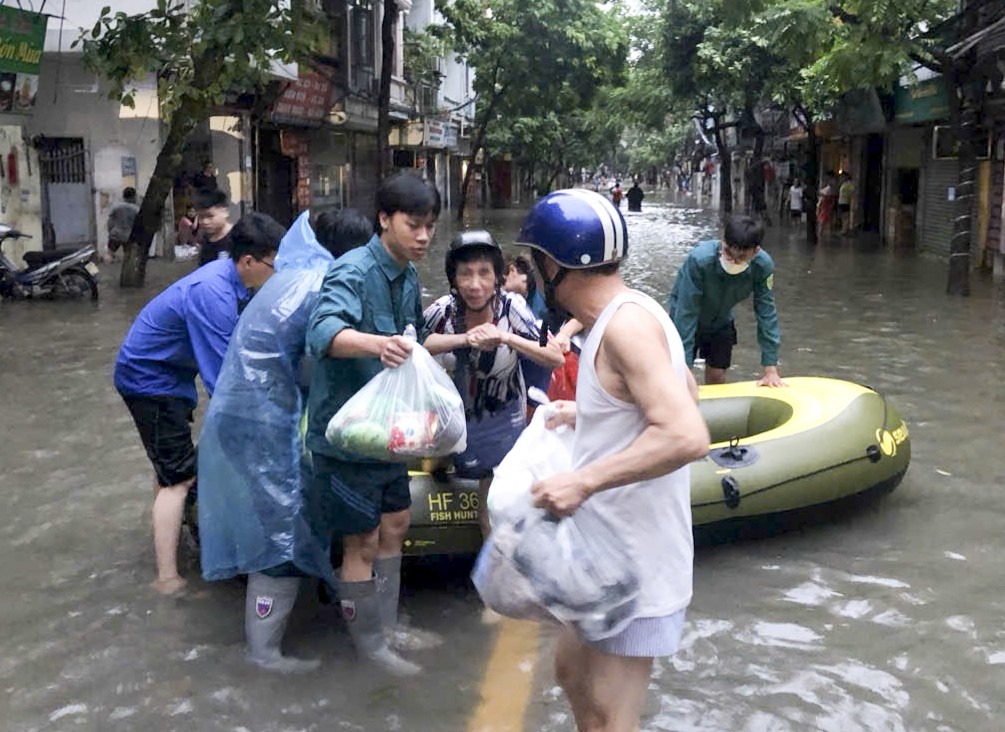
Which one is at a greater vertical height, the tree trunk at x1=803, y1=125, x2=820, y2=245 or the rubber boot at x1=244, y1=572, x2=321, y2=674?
the tree trunk at x1=803, y1=125, x2=820, y2=245

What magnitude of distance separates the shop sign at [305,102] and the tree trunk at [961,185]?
11.0 meters

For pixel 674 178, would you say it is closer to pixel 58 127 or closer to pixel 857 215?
pixel 857 215

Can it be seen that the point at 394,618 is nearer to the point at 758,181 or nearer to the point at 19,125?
the point at 19,125

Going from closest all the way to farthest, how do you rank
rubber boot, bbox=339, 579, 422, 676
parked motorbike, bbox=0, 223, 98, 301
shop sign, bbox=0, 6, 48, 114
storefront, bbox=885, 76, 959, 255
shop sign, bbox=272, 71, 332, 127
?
1. rubber boot, bbox=339, 579, 422, 676
2. parked motorbike, bbox=0, 223, 98, 301
3. shop sign, bbox=0, 6, 48, 114
4. storefront, bbox=885, 76, 959, 255
5. shop sign, bbox=272, 71, 332, 127

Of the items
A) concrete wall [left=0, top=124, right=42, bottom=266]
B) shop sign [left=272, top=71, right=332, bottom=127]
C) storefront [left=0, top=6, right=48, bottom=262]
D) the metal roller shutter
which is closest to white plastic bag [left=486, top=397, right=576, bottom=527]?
storefront [left=0, top=6, right=48, bottom=262]

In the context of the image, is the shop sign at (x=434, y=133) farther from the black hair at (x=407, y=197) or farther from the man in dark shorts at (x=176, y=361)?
the black hair at (x=407, y=197)

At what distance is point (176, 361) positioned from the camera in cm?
450

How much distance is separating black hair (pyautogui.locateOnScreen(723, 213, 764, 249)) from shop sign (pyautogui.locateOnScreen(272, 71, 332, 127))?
15.3 metres

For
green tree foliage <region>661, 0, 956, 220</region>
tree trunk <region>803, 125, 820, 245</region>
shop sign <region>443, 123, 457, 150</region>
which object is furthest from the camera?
shop sign <region>443, 123, 457, 150</region>

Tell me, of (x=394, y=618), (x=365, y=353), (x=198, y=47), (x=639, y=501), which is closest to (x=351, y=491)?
(x=365, y=353)

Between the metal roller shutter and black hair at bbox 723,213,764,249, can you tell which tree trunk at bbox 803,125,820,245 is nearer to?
the metal roller shutter

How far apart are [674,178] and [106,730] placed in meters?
86.3

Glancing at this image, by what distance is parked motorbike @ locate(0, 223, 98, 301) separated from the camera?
13086mm

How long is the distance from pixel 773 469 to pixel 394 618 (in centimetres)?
190
